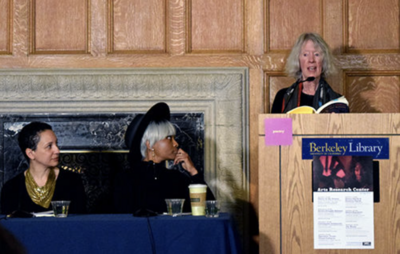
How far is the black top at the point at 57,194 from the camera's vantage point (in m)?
3.70

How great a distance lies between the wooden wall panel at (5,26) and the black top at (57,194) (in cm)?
120

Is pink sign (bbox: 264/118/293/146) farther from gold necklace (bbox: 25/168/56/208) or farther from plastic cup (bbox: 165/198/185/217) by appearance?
gold necklace (bbox: 25/168/56/208)

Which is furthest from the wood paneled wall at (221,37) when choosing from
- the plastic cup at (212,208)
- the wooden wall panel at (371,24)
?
the plastic cup at (212,208)

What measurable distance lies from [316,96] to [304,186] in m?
1.07

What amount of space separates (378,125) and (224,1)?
1.92 meters

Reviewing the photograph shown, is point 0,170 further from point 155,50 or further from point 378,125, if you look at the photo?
point 378,125

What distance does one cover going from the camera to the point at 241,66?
176 inches

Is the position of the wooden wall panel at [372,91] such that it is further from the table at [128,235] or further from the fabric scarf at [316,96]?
the table at [128,235]

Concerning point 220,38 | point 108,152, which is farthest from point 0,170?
point 220,38

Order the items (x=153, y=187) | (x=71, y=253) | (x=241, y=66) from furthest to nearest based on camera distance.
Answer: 1. (x=241, y=66)
2. (x=153, y=187)
3. (x=71, y=253)

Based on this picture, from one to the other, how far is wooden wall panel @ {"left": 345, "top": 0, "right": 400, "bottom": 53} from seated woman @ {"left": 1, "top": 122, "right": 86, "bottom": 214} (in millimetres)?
2149

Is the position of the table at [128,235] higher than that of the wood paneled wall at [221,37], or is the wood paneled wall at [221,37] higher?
the wood paneled wall at [221,37]

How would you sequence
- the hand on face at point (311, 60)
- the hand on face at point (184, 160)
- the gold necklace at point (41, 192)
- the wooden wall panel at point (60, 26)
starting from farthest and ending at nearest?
the wooden wall panel at point (60, 26), the hand on face at point (311, 60), the hand on face at point (184, 160), the gold necklace at point (41, 192)

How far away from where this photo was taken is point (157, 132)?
3801mm
